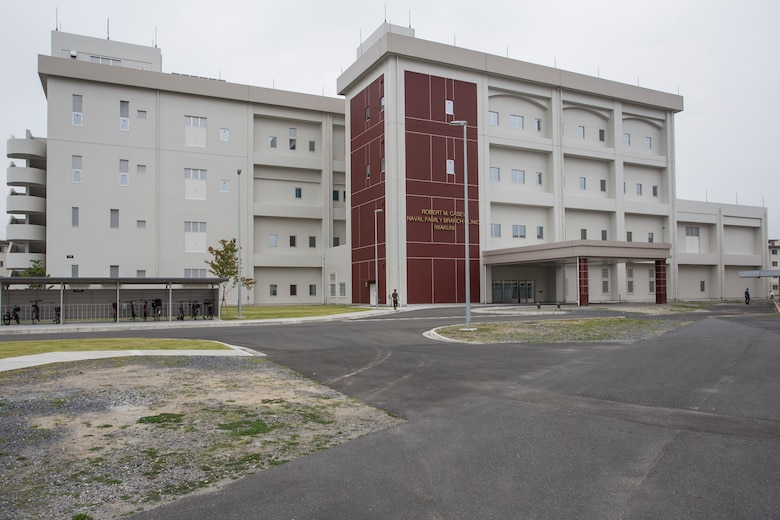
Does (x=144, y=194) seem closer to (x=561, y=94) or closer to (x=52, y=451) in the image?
(x=561, y=94)

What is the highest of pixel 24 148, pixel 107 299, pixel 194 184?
pixel 24 148

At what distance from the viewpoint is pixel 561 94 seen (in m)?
58.6

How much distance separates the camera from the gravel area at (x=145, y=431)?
5652mm

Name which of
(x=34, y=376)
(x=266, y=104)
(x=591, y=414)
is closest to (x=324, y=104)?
(x=266, y=104)

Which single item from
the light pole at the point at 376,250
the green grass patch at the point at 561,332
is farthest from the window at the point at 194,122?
the green grass patch at the point at 561,332

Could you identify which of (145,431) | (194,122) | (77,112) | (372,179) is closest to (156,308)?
(372,179)

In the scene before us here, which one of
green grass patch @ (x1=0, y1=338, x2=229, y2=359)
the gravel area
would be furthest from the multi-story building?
the gravel area

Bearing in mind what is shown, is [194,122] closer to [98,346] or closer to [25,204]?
[25,204]

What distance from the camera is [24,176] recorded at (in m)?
54.2

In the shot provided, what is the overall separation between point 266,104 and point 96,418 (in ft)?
186

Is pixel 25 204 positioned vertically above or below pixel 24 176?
below

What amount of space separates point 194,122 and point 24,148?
1546 centimetres

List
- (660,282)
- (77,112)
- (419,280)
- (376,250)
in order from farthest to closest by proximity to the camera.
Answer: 1. (77,112)
2. (376,250)
3. (419,280)
4. (660,282)

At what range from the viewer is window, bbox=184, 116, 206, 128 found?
190ft
